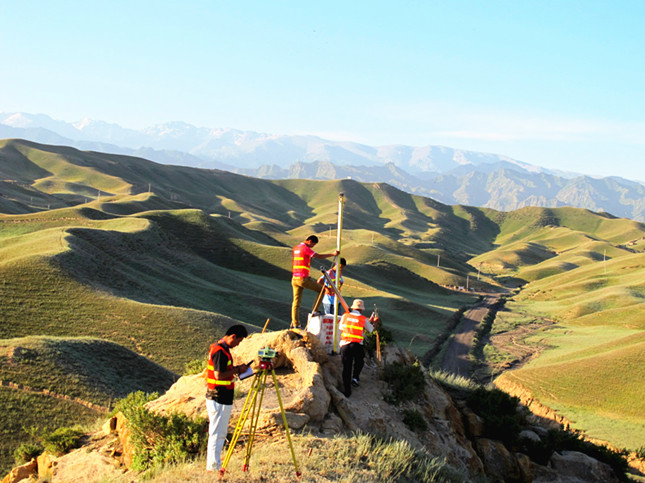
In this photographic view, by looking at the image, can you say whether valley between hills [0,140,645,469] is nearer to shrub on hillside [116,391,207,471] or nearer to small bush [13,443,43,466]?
small bush [13,443,43,466]

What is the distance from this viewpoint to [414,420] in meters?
13.8

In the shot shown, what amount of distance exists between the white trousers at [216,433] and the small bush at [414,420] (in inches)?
240

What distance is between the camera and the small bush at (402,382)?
14398 millimetres

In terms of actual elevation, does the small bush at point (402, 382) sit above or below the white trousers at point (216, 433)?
below

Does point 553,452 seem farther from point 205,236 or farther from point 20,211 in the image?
point 20,211

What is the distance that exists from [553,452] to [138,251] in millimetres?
56126

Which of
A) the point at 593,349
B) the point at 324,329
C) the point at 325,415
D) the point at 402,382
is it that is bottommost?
the point at 593,349

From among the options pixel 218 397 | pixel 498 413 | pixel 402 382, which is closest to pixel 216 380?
pixel 218 397

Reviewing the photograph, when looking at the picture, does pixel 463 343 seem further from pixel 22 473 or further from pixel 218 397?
pixel 218 397

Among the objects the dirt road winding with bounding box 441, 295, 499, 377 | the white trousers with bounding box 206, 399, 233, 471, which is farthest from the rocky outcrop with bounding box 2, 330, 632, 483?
the dirt road winding with bounding box 441, 295, 499, 377

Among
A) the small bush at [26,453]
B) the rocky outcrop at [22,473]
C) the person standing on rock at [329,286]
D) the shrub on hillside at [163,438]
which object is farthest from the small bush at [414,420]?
the small bush at [26,453]

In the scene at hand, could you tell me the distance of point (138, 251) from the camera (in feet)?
213

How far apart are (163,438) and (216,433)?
6.36 ft

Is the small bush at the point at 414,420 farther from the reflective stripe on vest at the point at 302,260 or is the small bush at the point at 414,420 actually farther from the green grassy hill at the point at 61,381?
the green grassy hill at the point at 61,381
